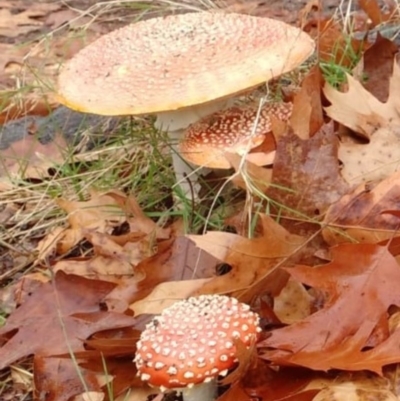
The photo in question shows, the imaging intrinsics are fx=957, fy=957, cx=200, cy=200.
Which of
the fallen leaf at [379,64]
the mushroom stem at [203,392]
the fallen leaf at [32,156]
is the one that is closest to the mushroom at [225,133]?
the fallen leaf at [379,64]

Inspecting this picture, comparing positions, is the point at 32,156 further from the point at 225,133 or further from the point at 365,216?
the point at 365,216

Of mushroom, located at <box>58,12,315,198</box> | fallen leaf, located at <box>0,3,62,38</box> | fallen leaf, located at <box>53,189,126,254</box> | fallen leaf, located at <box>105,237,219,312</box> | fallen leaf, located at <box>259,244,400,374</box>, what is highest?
mushroom, located at <box>58,12,315,198</box>

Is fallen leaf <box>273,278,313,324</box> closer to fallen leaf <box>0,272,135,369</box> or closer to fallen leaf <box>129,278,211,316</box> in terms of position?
fallen leaf <box>129,278,211,316</box>

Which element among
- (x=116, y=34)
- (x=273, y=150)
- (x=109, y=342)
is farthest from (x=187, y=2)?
(x=109, y=342)

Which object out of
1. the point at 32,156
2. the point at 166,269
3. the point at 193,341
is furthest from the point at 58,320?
the point at 32,156

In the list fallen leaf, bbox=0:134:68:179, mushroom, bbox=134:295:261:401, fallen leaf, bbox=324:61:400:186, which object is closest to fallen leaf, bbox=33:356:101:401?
mushroom, bbox=134:295:261:401
